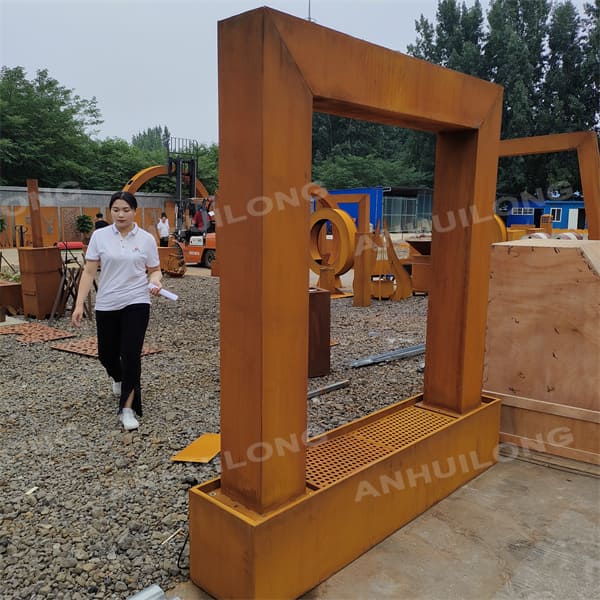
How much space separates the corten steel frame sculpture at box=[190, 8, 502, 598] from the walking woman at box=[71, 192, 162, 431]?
6.06 feet

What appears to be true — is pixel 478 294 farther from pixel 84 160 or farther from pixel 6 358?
pixel 84 160

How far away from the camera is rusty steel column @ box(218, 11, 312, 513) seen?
6.36 feet

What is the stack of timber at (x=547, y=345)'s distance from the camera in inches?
134

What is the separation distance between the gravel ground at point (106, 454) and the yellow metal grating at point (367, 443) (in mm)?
745

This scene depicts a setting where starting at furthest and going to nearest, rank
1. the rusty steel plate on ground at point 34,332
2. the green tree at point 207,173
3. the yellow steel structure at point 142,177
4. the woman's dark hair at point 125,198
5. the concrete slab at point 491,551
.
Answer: the green tree at point 207,173
the yellow steel structure at point 142,177
the rusty steel plate on ground at point 34,332
the woman's dark hair at point 125,198
the concrete slab at point 491,551

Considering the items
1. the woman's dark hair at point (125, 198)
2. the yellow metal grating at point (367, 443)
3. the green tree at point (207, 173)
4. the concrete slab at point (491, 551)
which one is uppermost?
the green tree at point (207, 173)

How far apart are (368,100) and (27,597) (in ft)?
8.26

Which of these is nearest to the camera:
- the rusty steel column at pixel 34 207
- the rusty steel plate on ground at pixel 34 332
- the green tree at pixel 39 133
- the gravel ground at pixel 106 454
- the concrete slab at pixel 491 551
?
the concrete slab at pixel 491 551

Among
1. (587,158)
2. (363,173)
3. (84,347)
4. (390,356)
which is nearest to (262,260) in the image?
(390,356)

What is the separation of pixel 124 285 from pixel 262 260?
2.27 meters

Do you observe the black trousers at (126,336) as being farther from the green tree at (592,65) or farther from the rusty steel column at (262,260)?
the green tree at (592,65)

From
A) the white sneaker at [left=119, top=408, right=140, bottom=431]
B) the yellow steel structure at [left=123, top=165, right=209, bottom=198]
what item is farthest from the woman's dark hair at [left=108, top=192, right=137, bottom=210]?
the yellow steel structure at [left=123, top=165, right=209, bottom=198]

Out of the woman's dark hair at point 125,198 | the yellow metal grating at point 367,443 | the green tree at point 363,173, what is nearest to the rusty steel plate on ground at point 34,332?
the woman's dark hair at point 125,198

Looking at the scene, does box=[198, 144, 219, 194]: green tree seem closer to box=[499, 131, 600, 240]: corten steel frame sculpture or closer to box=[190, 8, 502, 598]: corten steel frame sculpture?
box=[499, 131, 600, 240]: corten steel frame sculpture
